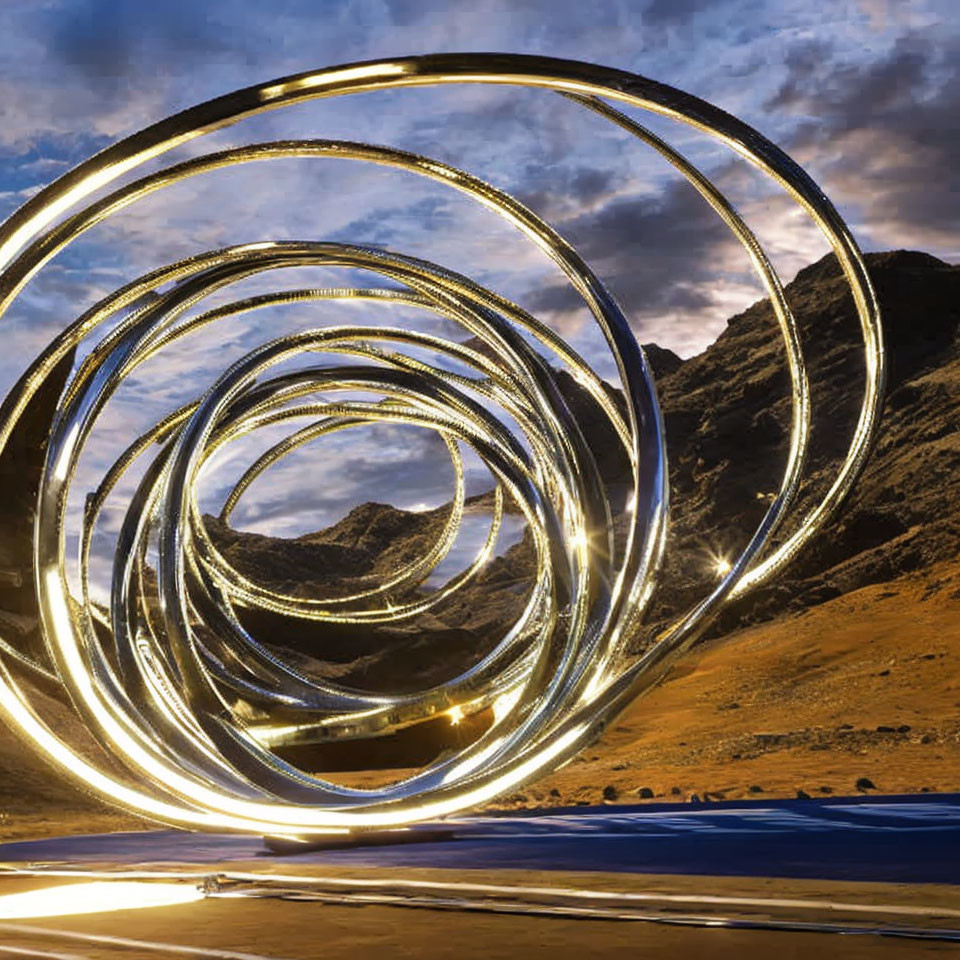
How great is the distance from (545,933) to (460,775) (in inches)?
55.6

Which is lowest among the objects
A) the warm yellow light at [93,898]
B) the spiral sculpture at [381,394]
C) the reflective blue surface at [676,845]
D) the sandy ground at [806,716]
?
the sandy ground at [806,716]

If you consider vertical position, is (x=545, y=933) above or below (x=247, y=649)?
below

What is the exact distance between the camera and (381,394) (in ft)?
25.8

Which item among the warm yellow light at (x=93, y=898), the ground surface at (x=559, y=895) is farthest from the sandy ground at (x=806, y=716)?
the warm yellow light at (x=93, y=898)

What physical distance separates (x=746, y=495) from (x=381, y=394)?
41.1 m

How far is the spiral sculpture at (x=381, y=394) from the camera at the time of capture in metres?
4.38

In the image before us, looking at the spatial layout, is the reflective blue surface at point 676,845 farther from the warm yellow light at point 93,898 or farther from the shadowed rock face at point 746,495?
the shadowed rock face at point 746,495

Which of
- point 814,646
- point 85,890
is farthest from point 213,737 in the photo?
point 814,646

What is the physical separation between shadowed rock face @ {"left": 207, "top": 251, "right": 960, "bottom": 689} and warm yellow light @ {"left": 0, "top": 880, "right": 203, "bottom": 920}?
23.1 metres

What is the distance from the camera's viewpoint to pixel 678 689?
2509 cm

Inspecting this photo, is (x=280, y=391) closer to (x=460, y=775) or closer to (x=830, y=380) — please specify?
(x=460, y=775)

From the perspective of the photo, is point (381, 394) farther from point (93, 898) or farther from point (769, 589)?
point (769, 589)

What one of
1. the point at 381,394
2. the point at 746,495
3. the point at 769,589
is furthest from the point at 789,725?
the point at 746,495

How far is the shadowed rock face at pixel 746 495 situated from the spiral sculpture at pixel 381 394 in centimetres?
2080
